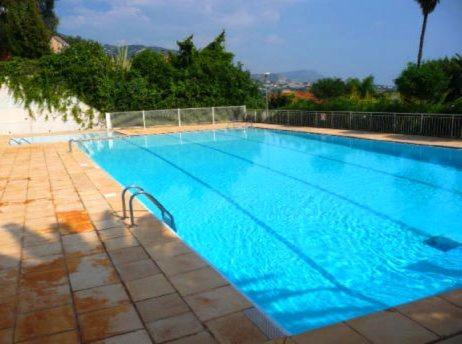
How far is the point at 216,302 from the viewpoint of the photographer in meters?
3.49

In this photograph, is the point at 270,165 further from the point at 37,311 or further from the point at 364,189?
the point at 37,311

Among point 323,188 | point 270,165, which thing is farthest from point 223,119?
point 323,188

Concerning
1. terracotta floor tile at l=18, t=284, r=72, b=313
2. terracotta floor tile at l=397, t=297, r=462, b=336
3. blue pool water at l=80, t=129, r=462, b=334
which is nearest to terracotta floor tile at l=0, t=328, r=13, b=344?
terracotta floor tile at l=18, t=284, r=72, b=313

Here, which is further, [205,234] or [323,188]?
[323,188]

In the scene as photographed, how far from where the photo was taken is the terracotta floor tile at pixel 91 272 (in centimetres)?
398

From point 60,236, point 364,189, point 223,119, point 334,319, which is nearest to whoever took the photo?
point 334,319

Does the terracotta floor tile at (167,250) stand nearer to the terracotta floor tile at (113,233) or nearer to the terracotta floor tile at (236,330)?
the terracotta floor tile at (113,233)

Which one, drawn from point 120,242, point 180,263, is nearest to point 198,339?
point 180,263

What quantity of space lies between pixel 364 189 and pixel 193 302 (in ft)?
21.8

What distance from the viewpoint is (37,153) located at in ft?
44.8

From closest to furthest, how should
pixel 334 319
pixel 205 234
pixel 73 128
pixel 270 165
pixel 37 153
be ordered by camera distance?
pixel 334 319, pixel 205 234, pixel 270 165, pixel 37 153, pixel 73 128

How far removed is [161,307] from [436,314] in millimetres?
2255

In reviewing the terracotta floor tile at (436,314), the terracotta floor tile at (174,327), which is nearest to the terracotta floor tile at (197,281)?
the terracotta floor tile at (174,327)

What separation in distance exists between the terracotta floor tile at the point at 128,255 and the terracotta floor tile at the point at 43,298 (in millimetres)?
706
